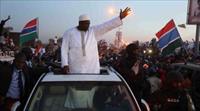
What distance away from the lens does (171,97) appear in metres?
8.16

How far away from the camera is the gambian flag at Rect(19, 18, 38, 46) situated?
23859 millimetres

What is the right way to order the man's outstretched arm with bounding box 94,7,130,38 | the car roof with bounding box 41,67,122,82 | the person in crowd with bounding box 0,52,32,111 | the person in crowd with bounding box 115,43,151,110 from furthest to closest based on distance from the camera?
the person in crowd with bounding box 115,43,151,110 → the person in crowd with bounding box 0,52,32,111 → the man's outstretched arm with bounding box 94,7,130,38 → the car roof with bounding box 41,67,122,82

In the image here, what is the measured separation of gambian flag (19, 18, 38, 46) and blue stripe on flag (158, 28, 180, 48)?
5.20 metres

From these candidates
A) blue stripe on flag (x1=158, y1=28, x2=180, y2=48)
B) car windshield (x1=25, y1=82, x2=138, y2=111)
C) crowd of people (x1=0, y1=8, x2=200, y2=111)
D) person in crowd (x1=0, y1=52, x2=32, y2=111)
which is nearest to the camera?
car windshield (x1=25, y1=82, x2=138, y2=111)

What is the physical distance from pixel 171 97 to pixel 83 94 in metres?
1.56

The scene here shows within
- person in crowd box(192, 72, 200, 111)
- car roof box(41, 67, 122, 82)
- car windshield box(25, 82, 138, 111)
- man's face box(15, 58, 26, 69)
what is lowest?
person in crowd box(192, 72, 200, 111)

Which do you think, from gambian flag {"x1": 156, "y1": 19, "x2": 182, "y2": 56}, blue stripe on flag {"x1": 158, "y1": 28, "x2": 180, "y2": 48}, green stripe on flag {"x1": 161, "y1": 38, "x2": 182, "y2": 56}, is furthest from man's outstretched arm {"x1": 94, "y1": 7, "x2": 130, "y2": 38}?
blue stripe on flag {"x1": 158, "y1": 28, "x2": 180, "y2": 48}

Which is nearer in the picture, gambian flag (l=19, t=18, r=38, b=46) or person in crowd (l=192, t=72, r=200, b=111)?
person in crowd (l=192, t=72, r=200, b=111)

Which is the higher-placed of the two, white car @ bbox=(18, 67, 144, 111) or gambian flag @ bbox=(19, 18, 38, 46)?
gambian flag @ bbox=(19, 18, 38, 46)

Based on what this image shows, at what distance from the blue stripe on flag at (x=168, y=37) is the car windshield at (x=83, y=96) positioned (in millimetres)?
15364

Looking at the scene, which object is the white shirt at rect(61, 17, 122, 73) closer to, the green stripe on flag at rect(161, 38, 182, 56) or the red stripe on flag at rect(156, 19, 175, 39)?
the green stripe on flag at rect(161, 38, 182, 56)

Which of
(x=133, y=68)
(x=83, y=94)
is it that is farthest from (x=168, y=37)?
(x=83, y=94)

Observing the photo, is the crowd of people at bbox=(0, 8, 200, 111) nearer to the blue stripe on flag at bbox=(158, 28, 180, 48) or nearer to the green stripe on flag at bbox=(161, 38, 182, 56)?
the green stripe on flag at bbox=(161, 38, 182, 56)

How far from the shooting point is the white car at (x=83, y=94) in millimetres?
6906
